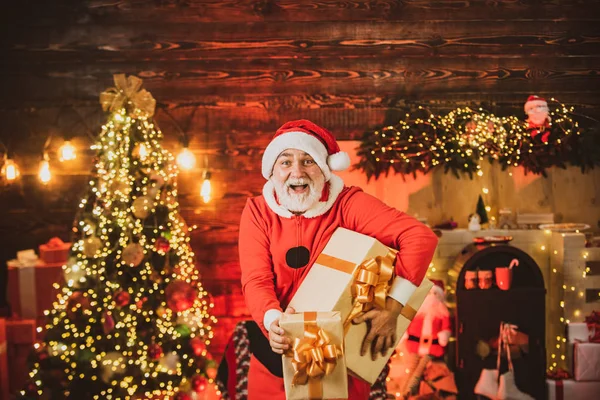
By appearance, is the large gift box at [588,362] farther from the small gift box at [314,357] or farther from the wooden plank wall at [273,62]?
the small gift box at [314,357]

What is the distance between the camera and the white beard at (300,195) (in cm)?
212

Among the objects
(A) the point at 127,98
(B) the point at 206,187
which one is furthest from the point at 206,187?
(A) the point at 127,98

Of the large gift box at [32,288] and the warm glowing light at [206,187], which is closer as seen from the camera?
the large gift box at [32,288]

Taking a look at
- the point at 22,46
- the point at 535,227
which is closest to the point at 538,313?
the point at 535,227

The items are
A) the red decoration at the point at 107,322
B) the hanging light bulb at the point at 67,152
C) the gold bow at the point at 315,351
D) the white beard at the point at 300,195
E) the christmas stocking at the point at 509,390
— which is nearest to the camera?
the gold bow at the point at 315,351

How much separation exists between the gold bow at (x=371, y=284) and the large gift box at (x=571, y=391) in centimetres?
222

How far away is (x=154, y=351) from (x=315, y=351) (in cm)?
180

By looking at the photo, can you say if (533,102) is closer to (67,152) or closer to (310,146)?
(310,146)

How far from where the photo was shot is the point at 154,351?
10.7 feet

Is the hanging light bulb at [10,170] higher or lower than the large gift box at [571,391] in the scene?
higher

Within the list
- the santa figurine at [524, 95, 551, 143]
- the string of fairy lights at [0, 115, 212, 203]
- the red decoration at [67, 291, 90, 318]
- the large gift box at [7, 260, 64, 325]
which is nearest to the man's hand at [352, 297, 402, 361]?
the red decoration at [67, 291, 90, 318]

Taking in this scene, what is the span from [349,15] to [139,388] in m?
2.83

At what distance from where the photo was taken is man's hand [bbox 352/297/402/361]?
1958 mm

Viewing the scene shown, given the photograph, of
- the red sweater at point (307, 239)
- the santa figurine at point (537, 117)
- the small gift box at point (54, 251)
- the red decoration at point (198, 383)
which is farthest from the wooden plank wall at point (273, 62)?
the red sweater at point (307, 239)
